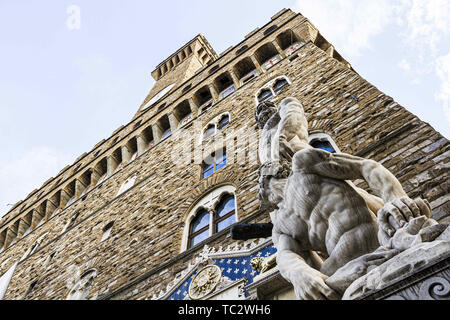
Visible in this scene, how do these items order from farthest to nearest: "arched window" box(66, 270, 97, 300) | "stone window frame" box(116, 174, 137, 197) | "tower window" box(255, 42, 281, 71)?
1. "tower window" box(255, 42, 281, 71)
2. "stone window frame" box(116, 174, 137, 197)
3. "arched window" box(66, 270, 97, 300)

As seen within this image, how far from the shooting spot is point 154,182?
8398 mm

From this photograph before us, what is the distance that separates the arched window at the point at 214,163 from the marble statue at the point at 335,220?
4.59m

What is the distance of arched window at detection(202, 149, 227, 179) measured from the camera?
7.03 m

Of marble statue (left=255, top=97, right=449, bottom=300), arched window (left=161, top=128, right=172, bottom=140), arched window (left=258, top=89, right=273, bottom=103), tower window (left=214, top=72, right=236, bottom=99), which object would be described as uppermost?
tower window (left=214, top=72, right=236, bottom=99)

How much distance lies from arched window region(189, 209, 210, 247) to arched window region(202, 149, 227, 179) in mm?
1137

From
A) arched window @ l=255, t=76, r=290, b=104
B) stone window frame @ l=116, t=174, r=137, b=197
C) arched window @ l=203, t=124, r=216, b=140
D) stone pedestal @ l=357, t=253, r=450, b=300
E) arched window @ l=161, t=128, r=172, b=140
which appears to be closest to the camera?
stone pedestal @ l=357, t=253, r=450, b=300

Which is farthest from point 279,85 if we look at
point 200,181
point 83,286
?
point 83,286

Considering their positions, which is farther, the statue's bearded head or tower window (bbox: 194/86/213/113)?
tower window (bbox: 194/86/213/113)

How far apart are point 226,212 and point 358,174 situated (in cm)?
380

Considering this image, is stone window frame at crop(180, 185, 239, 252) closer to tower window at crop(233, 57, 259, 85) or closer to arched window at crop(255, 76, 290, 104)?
arched window at crop(255, 76, 290, 104)

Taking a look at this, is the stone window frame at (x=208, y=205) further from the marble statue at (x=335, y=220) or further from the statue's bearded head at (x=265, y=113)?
the marble statue at (x=335, y=220)

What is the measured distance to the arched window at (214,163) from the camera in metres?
7.03

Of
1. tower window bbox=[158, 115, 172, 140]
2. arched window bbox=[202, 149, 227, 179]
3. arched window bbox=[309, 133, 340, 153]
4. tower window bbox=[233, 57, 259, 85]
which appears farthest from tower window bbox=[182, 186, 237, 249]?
tower window bbox=[158, 115, 172, 140]

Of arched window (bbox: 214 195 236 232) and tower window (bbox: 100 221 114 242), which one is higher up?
tower window (bbox: 100 221 114 242)
